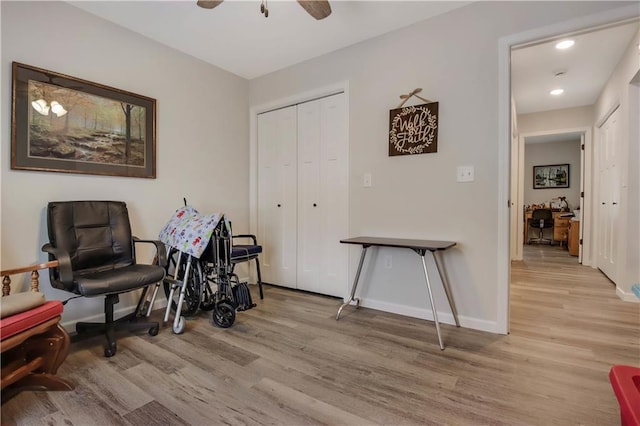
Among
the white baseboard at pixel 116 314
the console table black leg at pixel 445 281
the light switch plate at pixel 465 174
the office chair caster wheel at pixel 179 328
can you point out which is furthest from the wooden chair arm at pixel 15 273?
the light switch plate at pixel 465 174

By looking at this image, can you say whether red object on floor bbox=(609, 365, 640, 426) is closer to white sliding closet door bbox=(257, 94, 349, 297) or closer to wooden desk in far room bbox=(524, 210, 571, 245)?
white sliding closet door bbox=(257, 94, 349, 297)

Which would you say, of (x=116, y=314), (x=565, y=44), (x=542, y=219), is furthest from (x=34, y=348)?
(x=542, y=219)

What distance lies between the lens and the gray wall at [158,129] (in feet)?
6.98

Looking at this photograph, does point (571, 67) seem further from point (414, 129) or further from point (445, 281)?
point (445, 281)

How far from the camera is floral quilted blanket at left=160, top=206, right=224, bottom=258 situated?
7.68ft

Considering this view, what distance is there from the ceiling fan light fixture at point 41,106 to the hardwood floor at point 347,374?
1645mm

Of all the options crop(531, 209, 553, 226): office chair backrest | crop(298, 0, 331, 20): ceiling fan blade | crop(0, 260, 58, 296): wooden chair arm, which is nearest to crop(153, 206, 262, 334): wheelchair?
crop(0, 260, 58, 296): wooden chair arm

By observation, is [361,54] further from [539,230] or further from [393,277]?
[539,230]

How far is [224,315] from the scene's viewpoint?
2.45 m

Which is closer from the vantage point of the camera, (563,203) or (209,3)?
(209,3)

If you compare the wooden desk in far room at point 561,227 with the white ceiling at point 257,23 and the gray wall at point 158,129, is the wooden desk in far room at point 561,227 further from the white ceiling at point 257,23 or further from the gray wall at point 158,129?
the gray wall at point 158,129

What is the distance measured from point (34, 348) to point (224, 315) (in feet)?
3.60

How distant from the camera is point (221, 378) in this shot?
67.9 inches

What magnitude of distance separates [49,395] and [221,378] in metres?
0.82
